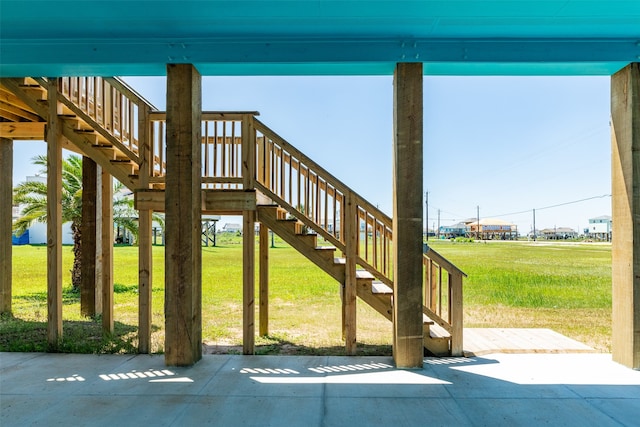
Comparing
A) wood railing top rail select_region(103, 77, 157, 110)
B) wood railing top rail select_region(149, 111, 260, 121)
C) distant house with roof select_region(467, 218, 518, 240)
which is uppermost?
wood railing top rail select_region(103, 77, 157, 110)

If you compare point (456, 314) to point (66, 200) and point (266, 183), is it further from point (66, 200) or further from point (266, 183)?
point (66, 200)

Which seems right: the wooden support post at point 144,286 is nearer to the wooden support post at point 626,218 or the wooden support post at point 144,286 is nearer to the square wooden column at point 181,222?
the square wooden column at point 181,222

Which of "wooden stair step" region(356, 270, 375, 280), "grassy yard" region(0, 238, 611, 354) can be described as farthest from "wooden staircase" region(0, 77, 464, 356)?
"grassy yard" region(0, 238, 611, 354)

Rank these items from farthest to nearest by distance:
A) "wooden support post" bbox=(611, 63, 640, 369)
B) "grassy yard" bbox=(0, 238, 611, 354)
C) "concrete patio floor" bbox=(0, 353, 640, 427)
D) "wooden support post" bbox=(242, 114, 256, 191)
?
1. "grassy yard" bbox=(0, 238, 611, 354)
2. "wooden support post" bbox=(242, 114, 256, 191)
3. "wooden support post" bbox=(611, 63, 640, 369)
4. "concrete patio floor" bbox=(0, 353, 640, 427)

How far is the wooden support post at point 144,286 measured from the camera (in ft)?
15.8

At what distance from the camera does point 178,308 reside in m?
4.34

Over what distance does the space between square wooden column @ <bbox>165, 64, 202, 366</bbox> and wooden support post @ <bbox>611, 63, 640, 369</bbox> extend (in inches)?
202

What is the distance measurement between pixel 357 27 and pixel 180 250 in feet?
10.7

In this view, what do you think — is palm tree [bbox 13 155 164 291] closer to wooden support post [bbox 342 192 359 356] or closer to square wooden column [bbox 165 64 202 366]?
square wooden column [bbox 165 64 202 366]

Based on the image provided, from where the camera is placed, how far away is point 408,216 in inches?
169

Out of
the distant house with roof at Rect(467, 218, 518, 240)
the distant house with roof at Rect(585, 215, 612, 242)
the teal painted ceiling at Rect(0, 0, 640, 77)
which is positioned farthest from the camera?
the distant house with roof at Rect(467, 218, 518, 240)

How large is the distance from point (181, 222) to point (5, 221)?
559cm

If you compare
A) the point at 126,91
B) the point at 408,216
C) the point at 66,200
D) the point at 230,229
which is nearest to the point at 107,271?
the point at 126,91

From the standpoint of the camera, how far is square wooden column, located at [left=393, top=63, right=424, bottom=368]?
4285 millimetres
